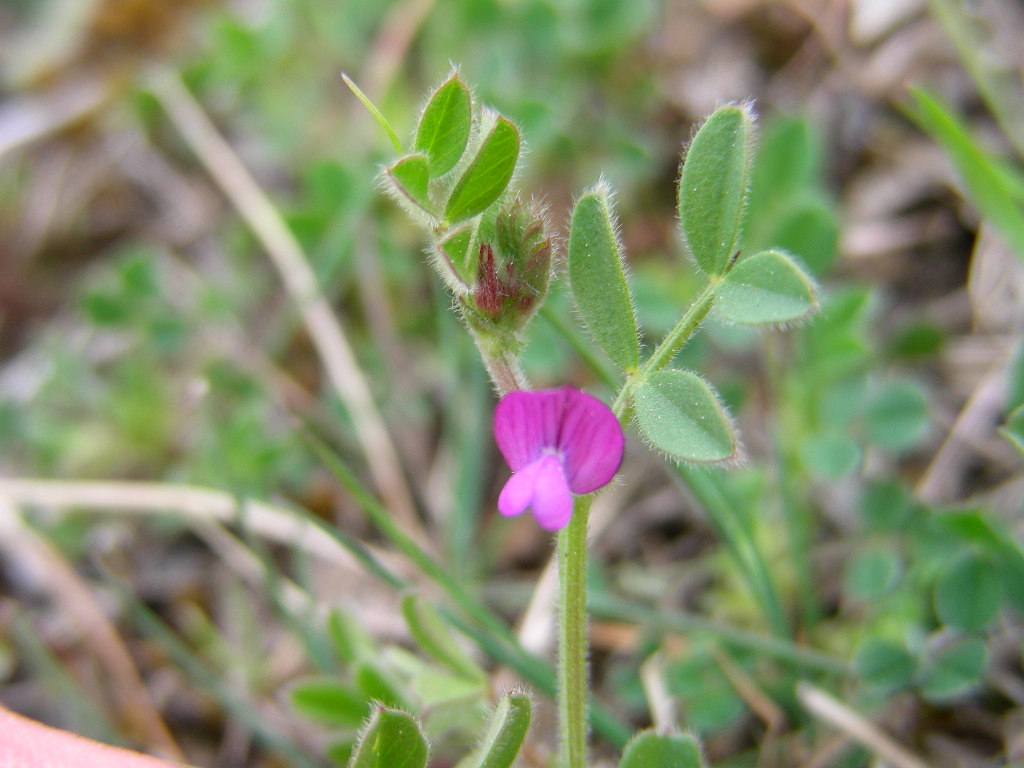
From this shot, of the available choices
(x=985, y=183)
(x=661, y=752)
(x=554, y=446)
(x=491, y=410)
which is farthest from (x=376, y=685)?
(x=985, y=183)

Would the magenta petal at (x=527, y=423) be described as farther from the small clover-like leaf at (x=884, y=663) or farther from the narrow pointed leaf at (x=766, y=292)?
the small clover-like leaf at (x=884, y=663)

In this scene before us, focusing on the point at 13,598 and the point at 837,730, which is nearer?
the point at 837,730

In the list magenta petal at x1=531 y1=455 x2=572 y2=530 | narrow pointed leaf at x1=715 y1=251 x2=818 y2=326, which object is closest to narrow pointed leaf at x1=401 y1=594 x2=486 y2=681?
magenta petal at x1=531 y1=455 x2=572 y2=530

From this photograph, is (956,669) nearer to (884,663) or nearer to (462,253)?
(884,663)

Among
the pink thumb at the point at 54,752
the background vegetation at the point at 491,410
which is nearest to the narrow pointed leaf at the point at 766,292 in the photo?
the background vegetation at the point at 491,410

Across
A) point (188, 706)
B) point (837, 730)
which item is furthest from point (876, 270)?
point (188, 706)

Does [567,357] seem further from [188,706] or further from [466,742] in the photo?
[188,706]
